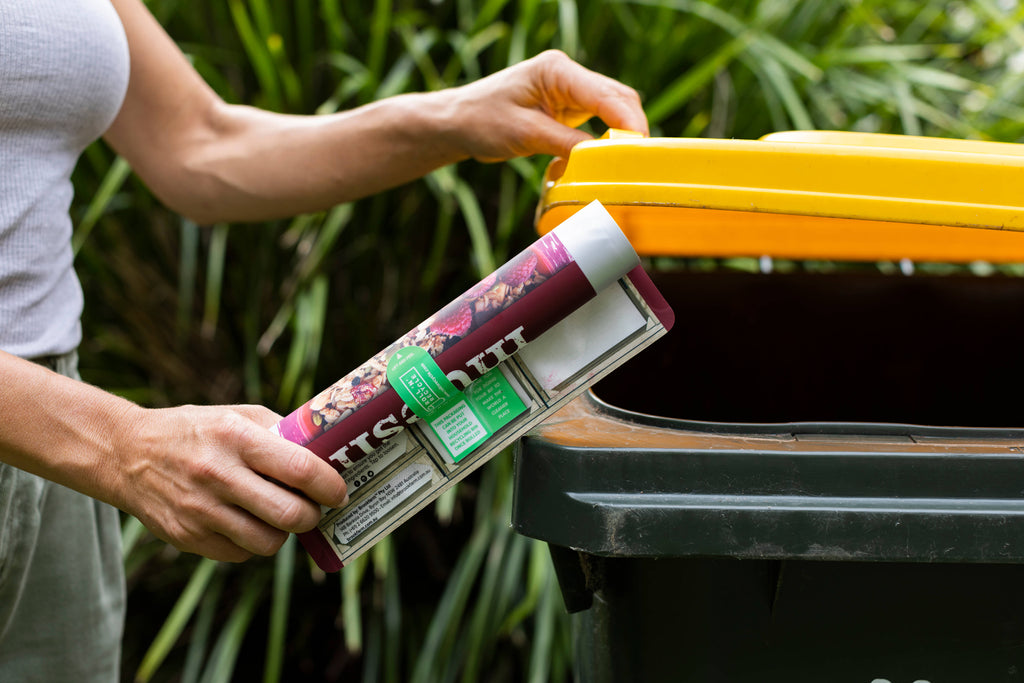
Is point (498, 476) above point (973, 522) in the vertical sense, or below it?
below

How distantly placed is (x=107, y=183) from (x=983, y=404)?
5.69 feet

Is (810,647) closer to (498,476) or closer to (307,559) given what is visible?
(498,476)

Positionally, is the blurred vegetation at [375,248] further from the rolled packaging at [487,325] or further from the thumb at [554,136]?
the rolled packaging at [487,325]

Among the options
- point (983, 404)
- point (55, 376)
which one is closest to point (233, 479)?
point (55, 376)

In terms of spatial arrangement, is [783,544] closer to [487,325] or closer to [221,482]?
[487,325]

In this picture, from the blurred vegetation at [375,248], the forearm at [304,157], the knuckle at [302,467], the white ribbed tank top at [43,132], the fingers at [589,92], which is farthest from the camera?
the blurred vegetation at [375,248]

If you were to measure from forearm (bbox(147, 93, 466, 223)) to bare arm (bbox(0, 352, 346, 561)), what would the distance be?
50cm

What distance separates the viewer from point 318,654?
73.0 inches

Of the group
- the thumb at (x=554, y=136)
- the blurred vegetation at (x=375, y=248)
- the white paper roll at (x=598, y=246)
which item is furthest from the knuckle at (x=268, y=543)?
the blurred vegetation at (x=375, y=248)

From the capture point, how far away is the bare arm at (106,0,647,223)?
0.99 m

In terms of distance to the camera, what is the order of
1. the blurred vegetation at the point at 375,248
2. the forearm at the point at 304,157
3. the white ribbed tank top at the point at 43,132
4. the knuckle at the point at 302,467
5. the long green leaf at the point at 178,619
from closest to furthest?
the knuckle at the point at 302,467
the white ribbed tank top at the point at 43,132
the forearm at the point at 304,157
the long green leaf at the point at 178,619
the blurred vegetation at the point at 375,248

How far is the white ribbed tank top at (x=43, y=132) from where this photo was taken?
2.53ft

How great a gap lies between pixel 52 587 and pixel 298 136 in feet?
2.04

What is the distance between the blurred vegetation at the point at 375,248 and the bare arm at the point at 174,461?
0.92m
